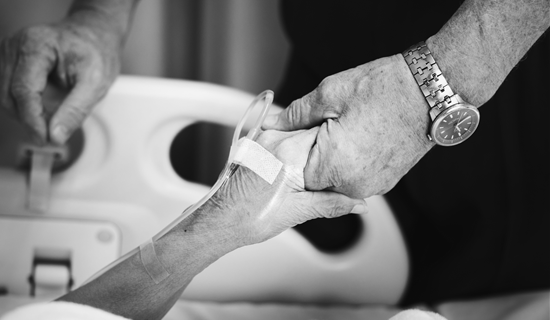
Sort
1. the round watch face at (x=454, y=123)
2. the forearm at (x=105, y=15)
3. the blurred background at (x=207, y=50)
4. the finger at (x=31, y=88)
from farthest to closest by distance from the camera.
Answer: the blurred background at (x=207, y=50), the forearm at (x=105, y=15), the finger at (x=31, y=88), the round watch face at (x=454, y=123)

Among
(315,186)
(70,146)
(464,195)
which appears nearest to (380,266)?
(464,195)

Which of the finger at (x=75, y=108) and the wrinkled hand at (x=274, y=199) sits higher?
the finger at (x=75, y=108)

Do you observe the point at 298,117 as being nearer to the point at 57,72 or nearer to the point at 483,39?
the point at 483,39

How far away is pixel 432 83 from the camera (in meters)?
0.57

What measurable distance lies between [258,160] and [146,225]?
41cm

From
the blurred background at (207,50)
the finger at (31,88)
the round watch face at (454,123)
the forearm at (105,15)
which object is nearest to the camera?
the round watch face at (454,123)

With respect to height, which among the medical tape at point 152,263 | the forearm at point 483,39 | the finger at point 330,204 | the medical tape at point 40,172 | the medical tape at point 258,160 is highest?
the forearm at point 483,39

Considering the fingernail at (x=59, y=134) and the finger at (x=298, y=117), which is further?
the fingernail at (x=59, y=134)

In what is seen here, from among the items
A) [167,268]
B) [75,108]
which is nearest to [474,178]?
[167,268]

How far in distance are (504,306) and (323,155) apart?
0.53 metres

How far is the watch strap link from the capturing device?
1.88 feet

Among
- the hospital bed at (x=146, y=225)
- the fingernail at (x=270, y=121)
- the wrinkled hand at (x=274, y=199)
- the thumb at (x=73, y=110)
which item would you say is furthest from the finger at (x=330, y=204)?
the thumb at (x=73, y=110)

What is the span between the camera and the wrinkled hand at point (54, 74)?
80cm

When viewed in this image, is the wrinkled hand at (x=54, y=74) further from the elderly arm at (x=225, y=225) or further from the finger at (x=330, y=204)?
the finger at (x=330, y=204)
